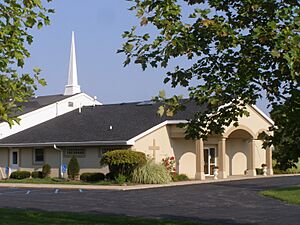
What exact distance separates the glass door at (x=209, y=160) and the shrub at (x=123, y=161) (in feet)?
25.8

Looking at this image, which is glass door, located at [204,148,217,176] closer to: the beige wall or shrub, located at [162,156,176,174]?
the beige wall

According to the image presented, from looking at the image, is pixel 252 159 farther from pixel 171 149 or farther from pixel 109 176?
pixel 109 176

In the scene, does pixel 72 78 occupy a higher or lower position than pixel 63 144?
higher

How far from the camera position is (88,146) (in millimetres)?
34219

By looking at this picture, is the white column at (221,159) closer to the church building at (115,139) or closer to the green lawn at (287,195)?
the church building at (115,139)

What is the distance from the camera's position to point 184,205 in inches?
763

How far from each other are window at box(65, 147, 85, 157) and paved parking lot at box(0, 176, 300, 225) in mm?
9552

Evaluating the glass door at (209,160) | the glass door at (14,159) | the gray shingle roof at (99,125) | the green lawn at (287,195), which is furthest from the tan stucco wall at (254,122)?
the glass door at (14,159)

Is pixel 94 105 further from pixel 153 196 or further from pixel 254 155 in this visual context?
pixel 153 196

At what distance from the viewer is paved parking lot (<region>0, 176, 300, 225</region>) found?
15767mm

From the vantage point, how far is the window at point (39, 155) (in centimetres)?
3675

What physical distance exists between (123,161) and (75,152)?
5.95 metres

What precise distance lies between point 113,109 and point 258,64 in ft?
109

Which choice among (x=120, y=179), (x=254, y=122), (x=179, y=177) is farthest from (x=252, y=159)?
(x=120, y=179)
